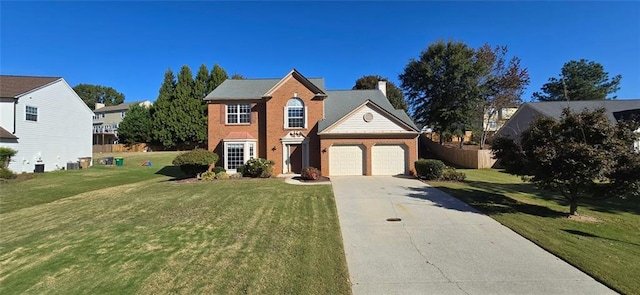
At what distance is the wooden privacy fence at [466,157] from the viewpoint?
26.2m

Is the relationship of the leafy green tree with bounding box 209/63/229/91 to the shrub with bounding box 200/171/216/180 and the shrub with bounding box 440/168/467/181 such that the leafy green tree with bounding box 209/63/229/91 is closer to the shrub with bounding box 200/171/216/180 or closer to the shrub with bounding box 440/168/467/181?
the shrub with bounding box 200/171/216/180

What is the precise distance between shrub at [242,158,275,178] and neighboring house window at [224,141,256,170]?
78.3 inches

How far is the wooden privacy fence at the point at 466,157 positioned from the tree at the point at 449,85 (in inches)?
110

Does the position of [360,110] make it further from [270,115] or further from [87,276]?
[87,276]

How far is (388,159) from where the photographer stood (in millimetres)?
20125

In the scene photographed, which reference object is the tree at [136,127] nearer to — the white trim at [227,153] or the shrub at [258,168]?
the white trim at [227,153]

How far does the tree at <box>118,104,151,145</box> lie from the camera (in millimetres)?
47469

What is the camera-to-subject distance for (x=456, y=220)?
9.06 meters

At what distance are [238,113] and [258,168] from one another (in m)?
5.44

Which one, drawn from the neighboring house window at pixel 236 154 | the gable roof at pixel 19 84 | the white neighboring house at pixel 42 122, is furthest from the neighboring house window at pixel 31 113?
the neighboring house window at pixel 236 154

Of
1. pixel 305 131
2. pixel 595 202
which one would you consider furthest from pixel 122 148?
pixel 595 202

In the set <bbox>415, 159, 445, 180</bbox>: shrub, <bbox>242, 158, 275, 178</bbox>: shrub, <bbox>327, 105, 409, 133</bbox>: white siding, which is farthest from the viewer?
<bbox>327, 105, 409, 133</bbox>: white siding

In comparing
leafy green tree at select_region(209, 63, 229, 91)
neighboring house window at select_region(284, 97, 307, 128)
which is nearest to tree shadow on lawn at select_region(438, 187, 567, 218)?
neighboring house window at select_region(284, 97, 307, 128)

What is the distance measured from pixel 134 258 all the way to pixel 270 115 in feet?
52.1
